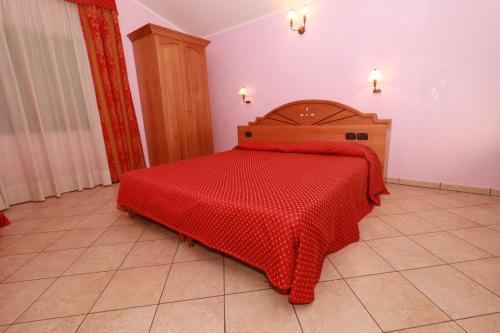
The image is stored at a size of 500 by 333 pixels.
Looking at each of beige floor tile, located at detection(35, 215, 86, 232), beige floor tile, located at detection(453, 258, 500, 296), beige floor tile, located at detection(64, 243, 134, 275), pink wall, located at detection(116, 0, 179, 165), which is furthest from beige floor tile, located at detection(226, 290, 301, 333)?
pink wall, located at detection(116, 0, 179, 165)

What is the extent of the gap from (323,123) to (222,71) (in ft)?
7.56

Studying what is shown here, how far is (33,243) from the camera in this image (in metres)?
2.08

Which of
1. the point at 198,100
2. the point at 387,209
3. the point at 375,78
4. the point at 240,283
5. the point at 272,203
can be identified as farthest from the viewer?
the point at 198,100

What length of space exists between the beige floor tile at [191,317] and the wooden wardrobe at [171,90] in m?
2.78

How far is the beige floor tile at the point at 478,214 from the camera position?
205cm

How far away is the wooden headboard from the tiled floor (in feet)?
3.65

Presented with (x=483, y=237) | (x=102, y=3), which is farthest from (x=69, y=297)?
(x=102, y=3)

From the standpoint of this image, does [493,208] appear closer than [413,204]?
Yes

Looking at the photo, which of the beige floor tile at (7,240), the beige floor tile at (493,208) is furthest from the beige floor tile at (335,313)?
the beige floor tile at (7,240)

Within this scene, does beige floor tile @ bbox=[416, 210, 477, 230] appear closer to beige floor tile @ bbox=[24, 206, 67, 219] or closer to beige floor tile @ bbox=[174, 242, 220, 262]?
beige floor tile @ bbox=[174, 242, 220, 262]

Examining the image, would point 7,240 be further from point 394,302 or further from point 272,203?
point 394,302

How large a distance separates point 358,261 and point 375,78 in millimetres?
2367

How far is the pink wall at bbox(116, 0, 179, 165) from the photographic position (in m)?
3.77

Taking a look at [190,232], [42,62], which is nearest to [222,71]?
[42,62]
